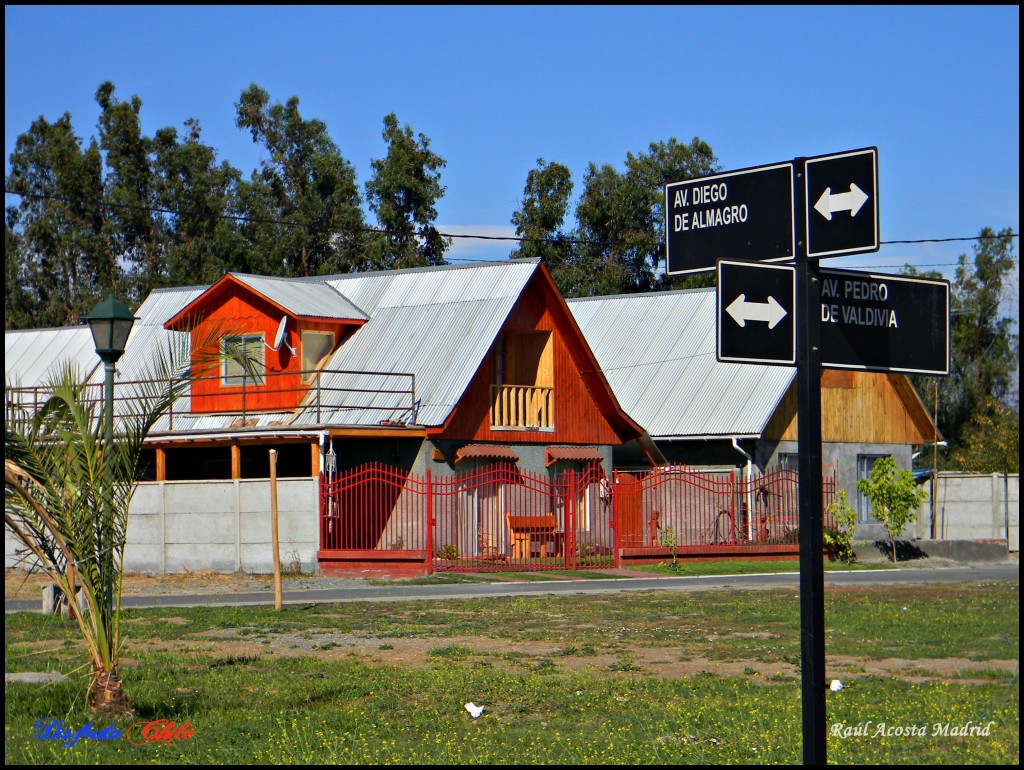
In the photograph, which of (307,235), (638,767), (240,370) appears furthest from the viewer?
(307,235)

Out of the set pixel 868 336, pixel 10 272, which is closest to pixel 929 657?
pixel 868 336

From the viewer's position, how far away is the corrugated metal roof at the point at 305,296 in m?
30.7

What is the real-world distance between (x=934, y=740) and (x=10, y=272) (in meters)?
52.9

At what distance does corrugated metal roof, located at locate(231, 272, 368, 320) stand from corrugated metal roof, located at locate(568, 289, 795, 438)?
27.0 ft

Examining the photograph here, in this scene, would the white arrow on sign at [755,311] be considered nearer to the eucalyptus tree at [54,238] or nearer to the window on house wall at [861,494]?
the window on house wall at [861,494]

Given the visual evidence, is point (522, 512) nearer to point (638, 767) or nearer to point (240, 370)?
point (240, 370)

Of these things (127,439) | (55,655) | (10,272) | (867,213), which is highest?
(10,272)

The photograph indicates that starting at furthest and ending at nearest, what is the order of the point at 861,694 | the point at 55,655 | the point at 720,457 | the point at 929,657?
1. the point at 720,457
2. the point at 55,655
3. the point at 929,657
4. the point at 861,694

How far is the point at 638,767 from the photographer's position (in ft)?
26.9

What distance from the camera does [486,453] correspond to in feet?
96.9

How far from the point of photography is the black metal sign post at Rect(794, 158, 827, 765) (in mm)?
6461

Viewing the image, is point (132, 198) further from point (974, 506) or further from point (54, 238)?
point (974, 506)

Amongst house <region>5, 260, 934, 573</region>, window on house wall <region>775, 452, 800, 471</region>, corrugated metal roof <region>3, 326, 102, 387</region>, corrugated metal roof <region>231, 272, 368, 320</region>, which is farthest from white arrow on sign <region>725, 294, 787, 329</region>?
corrugated metal roof <region>3, 326, 102, 387</region>

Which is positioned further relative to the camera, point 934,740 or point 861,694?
point 861,694
